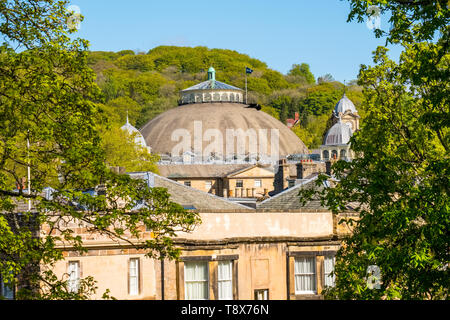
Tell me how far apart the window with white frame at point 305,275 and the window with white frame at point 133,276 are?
582 centimetres

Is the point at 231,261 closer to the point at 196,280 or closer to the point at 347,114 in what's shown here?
the point at 196,280

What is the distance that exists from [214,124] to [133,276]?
14764 centimetres

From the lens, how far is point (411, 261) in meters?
17.0

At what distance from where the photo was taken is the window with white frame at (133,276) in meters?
25.8

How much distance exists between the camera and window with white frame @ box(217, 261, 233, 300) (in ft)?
89.7

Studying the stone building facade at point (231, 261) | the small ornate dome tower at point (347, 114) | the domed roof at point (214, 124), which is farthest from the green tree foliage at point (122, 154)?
the small ornate dome tower at point (347, 114)

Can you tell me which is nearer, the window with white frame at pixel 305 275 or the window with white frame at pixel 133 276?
the window with white frame at pixel 133 276

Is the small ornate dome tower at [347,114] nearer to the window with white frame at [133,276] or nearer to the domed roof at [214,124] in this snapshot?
the domed roof at [214,124]

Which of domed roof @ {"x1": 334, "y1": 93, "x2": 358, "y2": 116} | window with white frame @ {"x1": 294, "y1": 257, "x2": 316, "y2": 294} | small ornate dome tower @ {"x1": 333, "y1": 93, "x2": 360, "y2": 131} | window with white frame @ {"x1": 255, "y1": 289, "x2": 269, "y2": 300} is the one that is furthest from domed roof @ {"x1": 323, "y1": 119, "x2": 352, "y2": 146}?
window with white frame @ {"x1": 255, "y1": 289, "x2": 269, "y2": 300}

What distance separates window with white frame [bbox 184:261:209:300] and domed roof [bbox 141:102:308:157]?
130 meters

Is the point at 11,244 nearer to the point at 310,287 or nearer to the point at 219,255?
the point at 219,255

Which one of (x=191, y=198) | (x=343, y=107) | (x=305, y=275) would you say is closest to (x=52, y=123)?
(x=305, y=275)

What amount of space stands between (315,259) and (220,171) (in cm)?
9877
